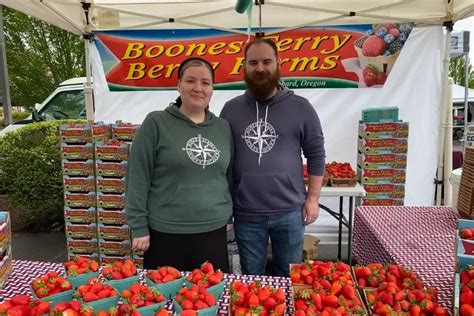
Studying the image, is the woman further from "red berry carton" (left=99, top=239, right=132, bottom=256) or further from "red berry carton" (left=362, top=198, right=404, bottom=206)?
"red berry carton" (left=362, top=198, right=404, bottom=206)

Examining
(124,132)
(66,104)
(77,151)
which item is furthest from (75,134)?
(66,104)

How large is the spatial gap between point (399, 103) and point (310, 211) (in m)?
2.79

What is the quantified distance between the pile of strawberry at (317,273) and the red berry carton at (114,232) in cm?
236

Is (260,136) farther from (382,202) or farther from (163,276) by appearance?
(382,202)

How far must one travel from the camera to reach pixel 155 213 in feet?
6.87

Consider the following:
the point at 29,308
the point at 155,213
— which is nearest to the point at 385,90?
the point at 155,213

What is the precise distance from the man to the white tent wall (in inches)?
97.5

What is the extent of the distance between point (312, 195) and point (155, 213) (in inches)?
36.6

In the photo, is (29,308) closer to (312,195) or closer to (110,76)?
(312,195)

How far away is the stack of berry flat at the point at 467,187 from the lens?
232cm

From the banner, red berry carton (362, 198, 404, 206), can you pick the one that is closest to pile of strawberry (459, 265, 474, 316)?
red berry carton (362, 198, 404, 206)

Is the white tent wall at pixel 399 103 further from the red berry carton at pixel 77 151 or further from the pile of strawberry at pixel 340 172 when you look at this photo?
the red berry carton at pixel 77 151

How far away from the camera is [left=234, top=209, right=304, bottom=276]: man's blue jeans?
2348mm

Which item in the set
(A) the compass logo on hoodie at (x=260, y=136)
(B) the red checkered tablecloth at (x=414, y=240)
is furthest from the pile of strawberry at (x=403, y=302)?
(A) the compass logo on hoodie at (x=260, y=136)
